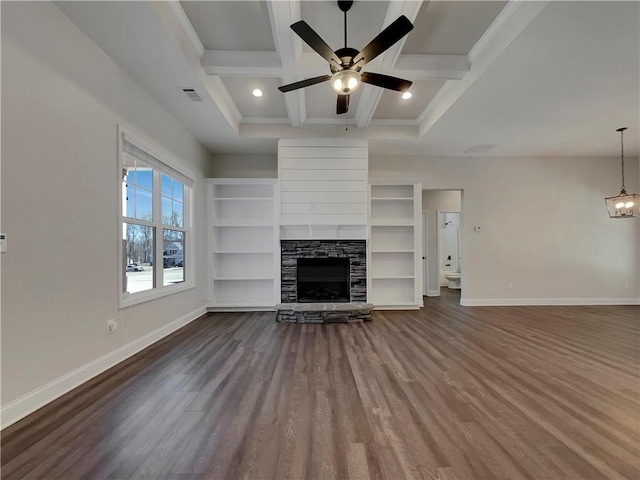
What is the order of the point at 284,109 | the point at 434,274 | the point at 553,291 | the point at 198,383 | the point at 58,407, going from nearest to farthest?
1. the point at 58,407
2. the point at 198,383
3. the point at 284,109
4. the point at 553,291
5. the point at 434,274

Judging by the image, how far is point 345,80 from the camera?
2.71 m

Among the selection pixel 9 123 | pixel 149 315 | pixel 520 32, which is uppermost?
pixel 520 32

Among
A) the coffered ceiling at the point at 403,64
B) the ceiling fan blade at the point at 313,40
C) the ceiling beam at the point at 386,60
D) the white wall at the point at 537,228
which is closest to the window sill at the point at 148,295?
the coffered ceiling at the point at 403,64

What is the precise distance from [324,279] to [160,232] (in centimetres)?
283

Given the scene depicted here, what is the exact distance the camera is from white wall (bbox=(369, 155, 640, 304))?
602 centimetres

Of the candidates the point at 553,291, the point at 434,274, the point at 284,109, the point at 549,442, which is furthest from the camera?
the point at 434,274

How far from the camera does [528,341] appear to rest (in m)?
3.65

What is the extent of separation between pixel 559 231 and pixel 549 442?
574 cm

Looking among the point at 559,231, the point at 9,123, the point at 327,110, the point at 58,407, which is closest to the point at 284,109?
the point at 327,110

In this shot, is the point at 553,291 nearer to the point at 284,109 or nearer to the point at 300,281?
the point at 300,281

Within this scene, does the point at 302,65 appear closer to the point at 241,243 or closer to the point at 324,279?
the point at 241,243

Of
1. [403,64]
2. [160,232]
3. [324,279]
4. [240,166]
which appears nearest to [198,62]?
[160,232]

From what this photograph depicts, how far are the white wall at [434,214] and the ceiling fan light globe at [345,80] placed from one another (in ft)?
16.7

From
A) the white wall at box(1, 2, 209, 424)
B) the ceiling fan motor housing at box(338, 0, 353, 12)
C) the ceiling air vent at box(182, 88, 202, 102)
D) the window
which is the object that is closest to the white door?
the window
